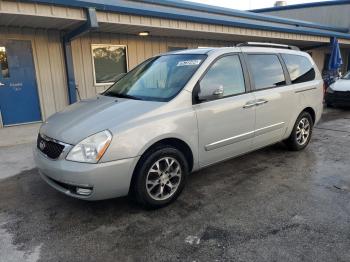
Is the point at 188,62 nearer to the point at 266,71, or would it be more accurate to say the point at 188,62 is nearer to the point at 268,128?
the point at 266,71

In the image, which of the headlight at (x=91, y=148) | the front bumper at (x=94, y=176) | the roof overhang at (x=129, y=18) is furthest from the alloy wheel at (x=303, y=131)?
the roof overhang at (x=129, y=18)

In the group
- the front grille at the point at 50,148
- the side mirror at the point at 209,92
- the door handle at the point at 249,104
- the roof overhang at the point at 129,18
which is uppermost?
the roof overhang at the point at 129,18

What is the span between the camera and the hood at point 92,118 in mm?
3094

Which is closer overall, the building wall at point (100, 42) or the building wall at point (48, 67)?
the building wall at point (48, 67)

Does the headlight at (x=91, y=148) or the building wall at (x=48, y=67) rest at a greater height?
the building wall at (x=48, y=67)

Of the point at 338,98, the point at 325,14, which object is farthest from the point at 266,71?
the point at 325,14

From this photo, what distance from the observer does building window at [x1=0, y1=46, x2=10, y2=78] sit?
7.28m

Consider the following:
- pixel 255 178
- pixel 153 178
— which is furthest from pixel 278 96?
pixel 153 178

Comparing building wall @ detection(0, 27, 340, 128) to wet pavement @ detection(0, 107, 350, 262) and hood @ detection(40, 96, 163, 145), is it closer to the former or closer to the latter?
wet pavement @ detection(0, 107, 350, 262)

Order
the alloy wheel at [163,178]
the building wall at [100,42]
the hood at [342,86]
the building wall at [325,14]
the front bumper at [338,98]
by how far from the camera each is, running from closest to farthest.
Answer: the alloy wheel at [163,178] < the building wall at [100,42] < the front bumper at [338,98] < the hood at [342,86] < the building wall at [325,14]

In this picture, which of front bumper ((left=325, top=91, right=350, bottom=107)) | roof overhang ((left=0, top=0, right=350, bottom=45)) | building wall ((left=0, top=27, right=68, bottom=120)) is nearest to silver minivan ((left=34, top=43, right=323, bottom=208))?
roof overhang ((left=0, top=0, right=350, bottom=45))

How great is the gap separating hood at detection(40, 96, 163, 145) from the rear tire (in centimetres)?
292

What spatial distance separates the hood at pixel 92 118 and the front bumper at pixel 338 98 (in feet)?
29.3

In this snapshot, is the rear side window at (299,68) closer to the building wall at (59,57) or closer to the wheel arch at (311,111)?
the wheel arch at (311,111)
